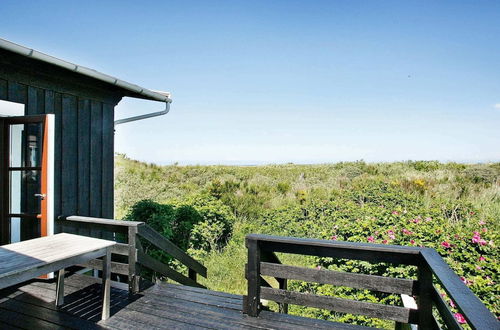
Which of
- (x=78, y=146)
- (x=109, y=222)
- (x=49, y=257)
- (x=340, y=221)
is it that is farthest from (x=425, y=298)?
(x=78, y=146)

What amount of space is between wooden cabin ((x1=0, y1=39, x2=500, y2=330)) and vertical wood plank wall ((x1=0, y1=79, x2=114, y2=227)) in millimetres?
13

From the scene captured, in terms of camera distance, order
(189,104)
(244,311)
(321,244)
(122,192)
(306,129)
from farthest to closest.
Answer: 1. (306,129)
2. (189,104)
3. (122,192)
4. (244,311)
5. (321,244)

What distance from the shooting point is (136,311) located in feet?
8.13

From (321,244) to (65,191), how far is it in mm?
3190

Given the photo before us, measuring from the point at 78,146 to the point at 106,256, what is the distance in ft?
6.53

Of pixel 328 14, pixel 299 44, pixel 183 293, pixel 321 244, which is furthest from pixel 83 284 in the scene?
pixel 299 44

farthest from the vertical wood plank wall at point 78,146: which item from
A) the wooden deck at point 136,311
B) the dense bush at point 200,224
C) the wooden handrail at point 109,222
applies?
the dense bush at point 200,224

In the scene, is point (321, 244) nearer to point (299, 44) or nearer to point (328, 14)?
point (328, 14)

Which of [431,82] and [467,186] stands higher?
[431,82]

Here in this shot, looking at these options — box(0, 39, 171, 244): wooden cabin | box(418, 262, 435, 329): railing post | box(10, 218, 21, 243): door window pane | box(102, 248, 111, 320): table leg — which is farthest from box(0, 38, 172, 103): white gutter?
box(418, 262, 435, 329): railing post

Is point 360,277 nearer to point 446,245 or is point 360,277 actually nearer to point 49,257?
point 446,245

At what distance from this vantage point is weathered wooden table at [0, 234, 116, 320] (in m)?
1.75

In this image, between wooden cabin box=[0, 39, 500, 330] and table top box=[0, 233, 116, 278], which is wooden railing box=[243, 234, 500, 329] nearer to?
wooden cabin box=[0, 39, 500, 330]

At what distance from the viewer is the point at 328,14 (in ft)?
25.7
